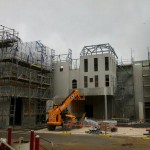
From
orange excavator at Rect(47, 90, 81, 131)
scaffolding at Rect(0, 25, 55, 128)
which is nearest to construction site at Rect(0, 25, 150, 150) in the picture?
scaffolding at Rect(0, 25, 55, 128)

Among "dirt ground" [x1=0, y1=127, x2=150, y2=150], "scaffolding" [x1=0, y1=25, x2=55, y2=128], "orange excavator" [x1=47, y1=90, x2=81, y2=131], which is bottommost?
"dirt ground" [x1=0, y1=127, x2=150, y2=150]

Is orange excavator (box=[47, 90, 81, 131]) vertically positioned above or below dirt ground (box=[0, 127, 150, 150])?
above

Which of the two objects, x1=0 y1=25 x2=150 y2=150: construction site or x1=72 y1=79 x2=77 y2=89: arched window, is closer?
x1=0 y1=25 x2=150 y2=150: construction site

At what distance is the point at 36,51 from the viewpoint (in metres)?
38.1

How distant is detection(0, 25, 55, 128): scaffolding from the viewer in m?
29.0

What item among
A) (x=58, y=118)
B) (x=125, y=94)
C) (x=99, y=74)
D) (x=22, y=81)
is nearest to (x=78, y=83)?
(x=99, y=74)

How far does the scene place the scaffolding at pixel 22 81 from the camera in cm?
2901

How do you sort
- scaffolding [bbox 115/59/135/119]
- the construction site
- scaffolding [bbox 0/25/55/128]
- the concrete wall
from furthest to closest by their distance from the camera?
scaffolding [bbox 115/59/135/119] < the concrete wall < the construction site < scaffolding [bbox 0/25/55/128]

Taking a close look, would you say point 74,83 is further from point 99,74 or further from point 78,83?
point 99,74

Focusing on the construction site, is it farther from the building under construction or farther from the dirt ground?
the dirt ground

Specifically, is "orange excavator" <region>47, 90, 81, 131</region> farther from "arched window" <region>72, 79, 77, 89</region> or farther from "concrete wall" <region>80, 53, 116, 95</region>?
"arched window" <region>72, 79, 77, 89</region>

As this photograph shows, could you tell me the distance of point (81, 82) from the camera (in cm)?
3947

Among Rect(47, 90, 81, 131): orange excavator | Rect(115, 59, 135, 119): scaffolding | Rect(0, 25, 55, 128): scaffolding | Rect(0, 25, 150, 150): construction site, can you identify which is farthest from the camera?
Rect(115, 59, 135, 119): scaffolding

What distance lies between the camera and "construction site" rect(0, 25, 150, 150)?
31812 mm
